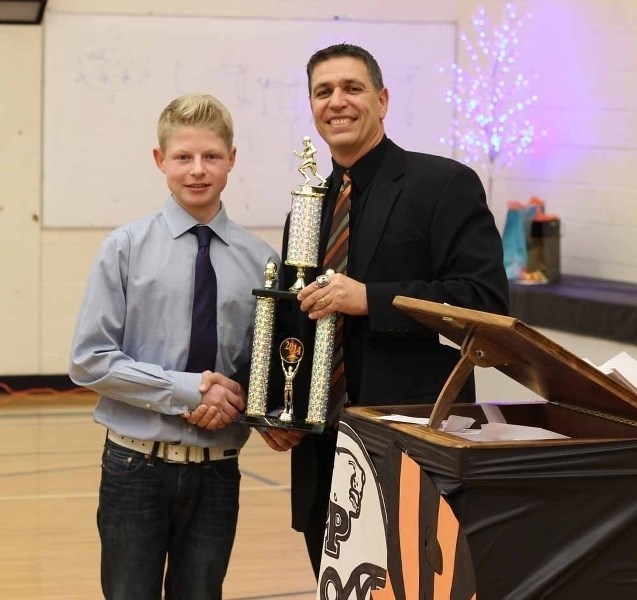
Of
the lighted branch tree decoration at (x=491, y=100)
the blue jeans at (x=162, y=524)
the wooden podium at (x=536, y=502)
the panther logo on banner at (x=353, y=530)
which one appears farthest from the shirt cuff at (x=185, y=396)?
the lighted branch tree decoration at (x=491, y=100)

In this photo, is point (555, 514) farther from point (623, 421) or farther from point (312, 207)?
point (312, 207)

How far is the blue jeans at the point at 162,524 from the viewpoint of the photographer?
2496 mm

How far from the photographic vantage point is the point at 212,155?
8.42ft

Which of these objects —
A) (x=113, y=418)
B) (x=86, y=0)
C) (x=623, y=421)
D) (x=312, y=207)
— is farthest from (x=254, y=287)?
(x=86, y=0)

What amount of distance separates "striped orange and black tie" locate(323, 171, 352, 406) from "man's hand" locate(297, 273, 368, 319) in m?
0.12

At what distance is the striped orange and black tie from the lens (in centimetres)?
257

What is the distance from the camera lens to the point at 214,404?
98.3 inches

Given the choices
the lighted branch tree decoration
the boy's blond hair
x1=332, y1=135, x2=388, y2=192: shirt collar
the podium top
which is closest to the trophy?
x1=332, y1=135, x2=388, y2=192: shirt collar

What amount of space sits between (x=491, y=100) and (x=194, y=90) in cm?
185

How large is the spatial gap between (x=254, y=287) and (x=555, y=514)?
3.26ft

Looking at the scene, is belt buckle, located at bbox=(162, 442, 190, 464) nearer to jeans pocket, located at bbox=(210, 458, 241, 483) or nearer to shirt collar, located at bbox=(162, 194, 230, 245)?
A: jeans pocket, located at bbox=(210, 458, 241, 483)

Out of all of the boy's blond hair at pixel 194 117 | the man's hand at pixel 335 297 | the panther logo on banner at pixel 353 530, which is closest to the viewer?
the panther logo on banner at pixel 353 530

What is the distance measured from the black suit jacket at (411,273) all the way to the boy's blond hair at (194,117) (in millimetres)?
331

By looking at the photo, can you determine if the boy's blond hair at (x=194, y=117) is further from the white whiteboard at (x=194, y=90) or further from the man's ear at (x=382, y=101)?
the white whiteboard at (x=194, y=90)
